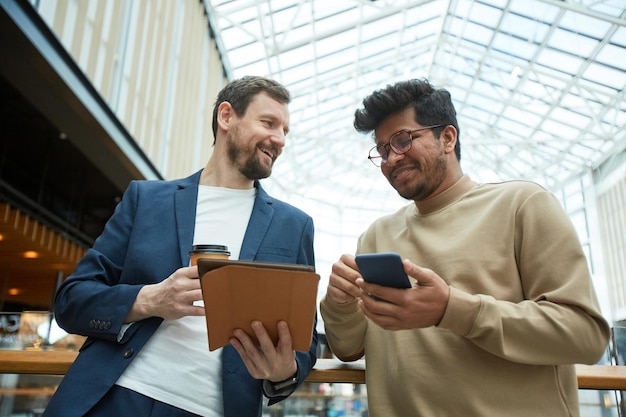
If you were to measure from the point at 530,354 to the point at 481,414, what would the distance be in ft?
0.67

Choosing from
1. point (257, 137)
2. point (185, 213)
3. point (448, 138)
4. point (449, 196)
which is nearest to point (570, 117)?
point (448, 138)

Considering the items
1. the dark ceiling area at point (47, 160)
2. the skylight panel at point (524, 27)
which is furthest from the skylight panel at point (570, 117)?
the dark ceiling area at point (47, 160)

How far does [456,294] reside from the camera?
1.34m

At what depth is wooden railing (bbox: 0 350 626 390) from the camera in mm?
1675

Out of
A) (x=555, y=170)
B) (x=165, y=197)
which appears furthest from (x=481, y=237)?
(x=555, y=170)

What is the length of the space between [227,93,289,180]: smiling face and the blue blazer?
0.11 meters

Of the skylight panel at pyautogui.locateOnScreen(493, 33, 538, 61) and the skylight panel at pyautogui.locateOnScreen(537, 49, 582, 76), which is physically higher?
the skylight panel at pyautogui.locateOnScreen(493, 33, 538, 61)

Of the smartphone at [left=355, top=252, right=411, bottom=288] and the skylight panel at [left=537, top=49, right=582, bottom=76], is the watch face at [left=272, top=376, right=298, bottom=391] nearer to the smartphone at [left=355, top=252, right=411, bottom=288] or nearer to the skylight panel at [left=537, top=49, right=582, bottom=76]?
the smartphone at [left=355, top=252, right=411, bottom=288]

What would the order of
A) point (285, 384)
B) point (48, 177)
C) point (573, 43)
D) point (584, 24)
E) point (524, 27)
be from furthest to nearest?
point (524, 27), point (573, 43), point (584, 24), point (48, 177), point (285, 384)

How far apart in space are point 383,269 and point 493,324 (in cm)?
35

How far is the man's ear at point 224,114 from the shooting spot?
2.07 metres

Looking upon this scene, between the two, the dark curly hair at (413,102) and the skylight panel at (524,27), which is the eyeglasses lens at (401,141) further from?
the skylight panel at (524,27)

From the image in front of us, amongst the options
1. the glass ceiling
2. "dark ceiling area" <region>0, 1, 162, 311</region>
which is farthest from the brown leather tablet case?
the glass ceiling

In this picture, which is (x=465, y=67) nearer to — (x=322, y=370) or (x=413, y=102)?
(x=413, y=102)
